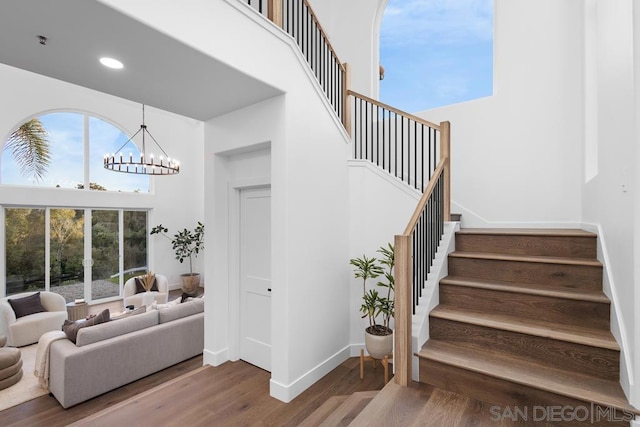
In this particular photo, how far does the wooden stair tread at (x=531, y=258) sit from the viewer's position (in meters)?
2.31

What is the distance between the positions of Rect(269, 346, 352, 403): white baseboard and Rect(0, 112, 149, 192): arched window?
6.90 meters

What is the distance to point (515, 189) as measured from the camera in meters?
4.09

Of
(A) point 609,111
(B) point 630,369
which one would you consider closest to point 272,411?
(B) point 630,369

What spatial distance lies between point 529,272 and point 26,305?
7.45 m

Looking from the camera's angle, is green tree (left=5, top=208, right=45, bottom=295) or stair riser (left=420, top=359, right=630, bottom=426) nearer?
stair riser (left=420, top=359, right=630, bottom=426)

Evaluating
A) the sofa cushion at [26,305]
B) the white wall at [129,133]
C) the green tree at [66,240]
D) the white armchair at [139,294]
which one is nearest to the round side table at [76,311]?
the sofa cushion at [26,305]

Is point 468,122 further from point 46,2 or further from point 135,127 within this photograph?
point 135,127

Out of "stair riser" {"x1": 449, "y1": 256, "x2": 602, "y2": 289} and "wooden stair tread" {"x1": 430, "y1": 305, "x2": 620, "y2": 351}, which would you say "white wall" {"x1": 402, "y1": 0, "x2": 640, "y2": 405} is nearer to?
"stair riser" {"x1": 449, "y1": 256, "x2": 602, "y2": 289}

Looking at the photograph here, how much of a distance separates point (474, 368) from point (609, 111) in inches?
76.9

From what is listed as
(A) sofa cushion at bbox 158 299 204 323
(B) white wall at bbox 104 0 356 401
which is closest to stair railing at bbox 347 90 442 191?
(B) white wall at bbox 104 0 356 401

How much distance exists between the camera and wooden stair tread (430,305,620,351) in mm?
1854

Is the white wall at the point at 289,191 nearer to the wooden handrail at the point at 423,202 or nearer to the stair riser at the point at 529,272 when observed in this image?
the wooden handrail at the point at 423,202

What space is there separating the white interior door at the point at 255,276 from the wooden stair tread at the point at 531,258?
1956mm

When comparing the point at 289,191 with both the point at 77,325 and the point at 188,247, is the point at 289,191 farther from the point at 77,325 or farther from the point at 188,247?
the point at 188,247
